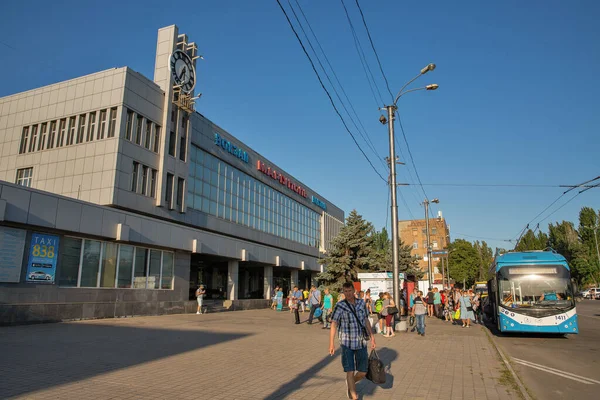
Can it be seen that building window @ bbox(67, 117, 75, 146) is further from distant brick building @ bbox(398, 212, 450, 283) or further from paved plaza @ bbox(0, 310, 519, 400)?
distant brick building @ bbox(398, 212, 450, 283)

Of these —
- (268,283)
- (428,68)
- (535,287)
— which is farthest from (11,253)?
(268,283)

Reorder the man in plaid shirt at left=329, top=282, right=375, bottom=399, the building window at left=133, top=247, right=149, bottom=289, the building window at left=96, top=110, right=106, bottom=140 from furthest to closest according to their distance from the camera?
the building window at left=96, top=110, right=106, bottom=140
the building window at left=133, top=247, right=149, bottom=289
the man in plaid shirt at left=329, top=282, right=375, bottom=399

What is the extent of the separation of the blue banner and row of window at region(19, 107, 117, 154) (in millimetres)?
10814

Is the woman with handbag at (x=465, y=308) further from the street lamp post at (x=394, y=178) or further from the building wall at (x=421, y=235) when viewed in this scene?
the building wall at (x=421, y=235)

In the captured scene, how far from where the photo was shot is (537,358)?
11430 mm

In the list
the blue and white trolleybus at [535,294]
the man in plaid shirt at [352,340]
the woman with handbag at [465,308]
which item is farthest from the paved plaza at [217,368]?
the woman with handbag at [465,308]

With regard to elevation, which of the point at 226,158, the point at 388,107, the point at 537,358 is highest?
the point at 226,158

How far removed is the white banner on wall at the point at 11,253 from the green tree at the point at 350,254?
23.5m

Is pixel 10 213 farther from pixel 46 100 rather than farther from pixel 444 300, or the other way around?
pixel 444 300

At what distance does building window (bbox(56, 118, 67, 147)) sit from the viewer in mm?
28969

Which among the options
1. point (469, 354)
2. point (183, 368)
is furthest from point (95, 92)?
point (469, 354)

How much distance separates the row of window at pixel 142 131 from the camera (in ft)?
91.0

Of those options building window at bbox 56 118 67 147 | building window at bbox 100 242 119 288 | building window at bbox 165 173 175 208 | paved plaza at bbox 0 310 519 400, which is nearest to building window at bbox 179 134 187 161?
building window at bbox 165 173 175 208

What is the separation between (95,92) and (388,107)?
1981 centimetres
